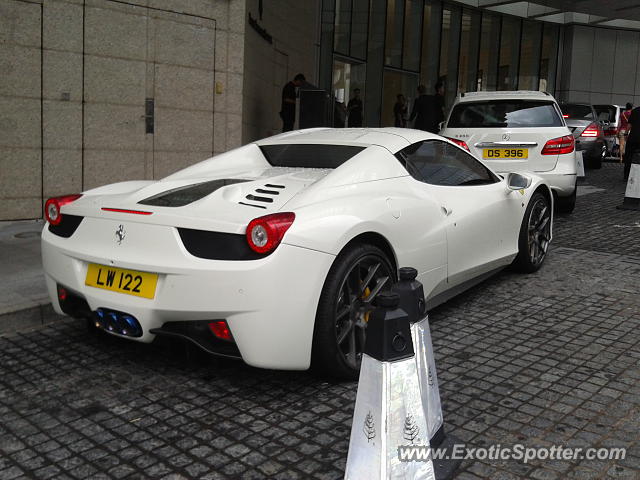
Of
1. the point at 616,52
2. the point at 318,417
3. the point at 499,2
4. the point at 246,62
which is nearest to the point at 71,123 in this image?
the point at 246,62

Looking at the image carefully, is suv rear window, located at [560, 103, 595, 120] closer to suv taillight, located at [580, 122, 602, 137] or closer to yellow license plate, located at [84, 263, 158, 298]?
suv taillight, located at [580, 122, 602, 137]

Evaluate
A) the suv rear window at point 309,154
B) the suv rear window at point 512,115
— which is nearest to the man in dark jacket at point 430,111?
the suv rear window at point 512,115

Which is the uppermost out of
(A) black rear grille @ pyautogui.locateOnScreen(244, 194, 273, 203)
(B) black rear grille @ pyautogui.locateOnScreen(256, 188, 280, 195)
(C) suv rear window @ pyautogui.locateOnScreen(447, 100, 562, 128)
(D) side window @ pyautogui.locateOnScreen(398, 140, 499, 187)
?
(C) suv rear window @ pyautogui.locateOnScreen(447, 100, 562, 128)

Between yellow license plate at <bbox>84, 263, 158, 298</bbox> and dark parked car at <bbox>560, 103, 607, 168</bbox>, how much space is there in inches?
578

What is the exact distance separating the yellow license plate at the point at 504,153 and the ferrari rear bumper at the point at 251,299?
5.98m

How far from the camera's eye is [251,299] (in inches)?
124

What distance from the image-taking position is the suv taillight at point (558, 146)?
8.58 meters

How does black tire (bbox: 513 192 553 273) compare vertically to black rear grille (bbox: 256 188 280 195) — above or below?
below

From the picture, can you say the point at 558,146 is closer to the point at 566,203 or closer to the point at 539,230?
the point at 566,203

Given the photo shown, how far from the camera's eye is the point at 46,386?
11.8 feet

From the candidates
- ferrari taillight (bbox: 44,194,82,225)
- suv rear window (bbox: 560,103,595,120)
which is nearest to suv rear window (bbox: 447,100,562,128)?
ferrari taillight (bbox: 44,194,82,225)

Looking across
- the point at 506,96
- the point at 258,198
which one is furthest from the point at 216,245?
the point at 506,96

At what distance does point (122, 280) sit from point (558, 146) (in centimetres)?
668

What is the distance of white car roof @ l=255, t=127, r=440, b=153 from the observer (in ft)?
14.5
